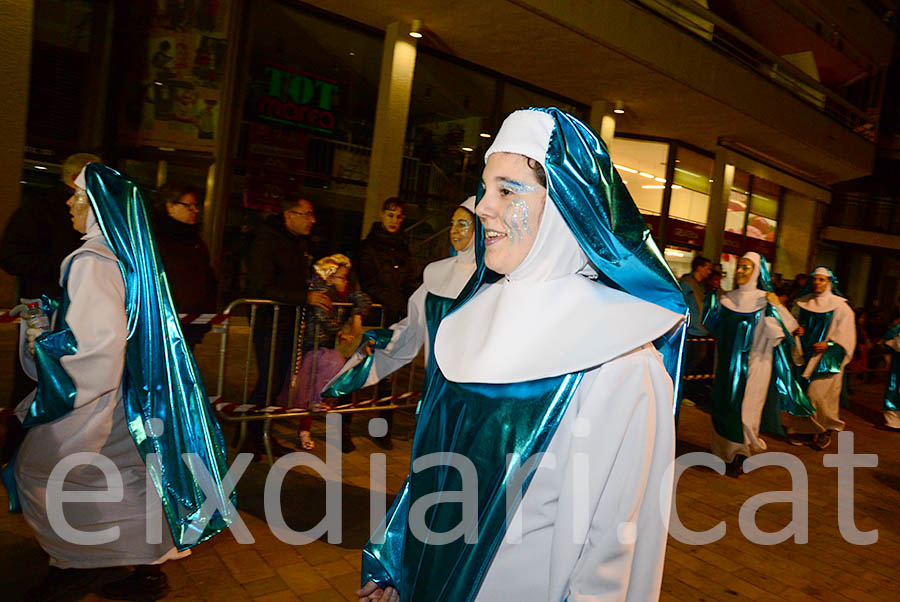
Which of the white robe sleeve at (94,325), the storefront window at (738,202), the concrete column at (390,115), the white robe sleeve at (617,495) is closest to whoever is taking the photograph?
the white robe sleeve at (617,495)

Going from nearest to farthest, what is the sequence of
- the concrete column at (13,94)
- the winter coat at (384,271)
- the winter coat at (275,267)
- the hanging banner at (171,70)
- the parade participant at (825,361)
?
the winter coat at (275,267)
the winter coat at (384,271)
the concrete column at (13,94)
the parade participant at (825,361)
the hanging banner at (171,70)

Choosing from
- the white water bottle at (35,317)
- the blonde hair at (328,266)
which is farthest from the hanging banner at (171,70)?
the white water bottle at (35,317)

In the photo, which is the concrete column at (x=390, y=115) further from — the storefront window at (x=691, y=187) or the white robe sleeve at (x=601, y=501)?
the white robe sleeve at (x=601, y=501)

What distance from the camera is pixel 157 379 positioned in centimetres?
324

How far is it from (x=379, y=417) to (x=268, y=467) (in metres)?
1.44

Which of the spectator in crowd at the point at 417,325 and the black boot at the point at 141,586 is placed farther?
the spectator in crowd at the point at 417,325

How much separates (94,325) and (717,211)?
17577 mm

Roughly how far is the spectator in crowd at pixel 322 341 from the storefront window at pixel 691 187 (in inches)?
533

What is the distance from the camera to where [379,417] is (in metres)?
6.68

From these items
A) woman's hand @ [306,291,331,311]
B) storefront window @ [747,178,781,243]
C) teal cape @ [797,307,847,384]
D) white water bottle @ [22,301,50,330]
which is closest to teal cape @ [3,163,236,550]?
white water bottle @ [22,301,50,330]

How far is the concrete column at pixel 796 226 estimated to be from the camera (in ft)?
74.4

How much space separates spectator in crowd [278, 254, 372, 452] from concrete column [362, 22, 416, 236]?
5.13m

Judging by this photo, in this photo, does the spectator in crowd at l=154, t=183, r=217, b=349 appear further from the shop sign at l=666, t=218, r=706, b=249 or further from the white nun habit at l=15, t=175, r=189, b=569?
the shop sign at l=666, t=218, r=706, b=249

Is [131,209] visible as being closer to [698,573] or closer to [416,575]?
[416,575]
